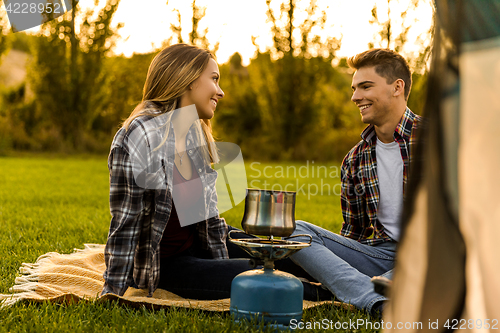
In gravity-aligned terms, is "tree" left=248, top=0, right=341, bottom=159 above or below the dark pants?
above

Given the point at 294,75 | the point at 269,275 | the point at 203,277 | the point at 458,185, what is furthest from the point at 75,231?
the point at 294,75

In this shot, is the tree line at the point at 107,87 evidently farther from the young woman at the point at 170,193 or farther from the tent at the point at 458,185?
the tent at the point at 458,185

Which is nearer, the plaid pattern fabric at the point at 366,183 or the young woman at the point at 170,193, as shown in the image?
the young woman at the point at 170,193

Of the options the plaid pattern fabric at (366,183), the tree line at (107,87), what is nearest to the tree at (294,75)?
the tree line at (107,87)

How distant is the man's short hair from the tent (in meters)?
2.46

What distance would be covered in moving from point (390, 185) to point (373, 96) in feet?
2.11

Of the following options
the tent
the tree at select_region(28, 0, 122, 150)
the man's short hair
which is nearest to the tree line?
the tree at select_region(28, 0, 122, 150)

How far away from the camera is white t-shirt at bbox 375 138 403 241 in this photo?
10.00 feet

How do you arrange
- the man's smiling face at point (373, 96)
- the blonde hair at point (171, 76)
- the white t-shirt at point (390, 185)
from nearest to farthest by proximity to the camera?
1. the blonde hair at point (171, 76)
2. the white t-shirt at point (390, 185)
3. the man's smiling face at point (373, 96)

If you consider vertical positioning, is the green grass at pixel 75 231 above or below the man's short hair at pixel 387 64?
below

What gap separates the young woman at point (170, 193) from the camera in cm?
246

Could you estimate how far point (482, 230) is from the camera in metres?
0.87

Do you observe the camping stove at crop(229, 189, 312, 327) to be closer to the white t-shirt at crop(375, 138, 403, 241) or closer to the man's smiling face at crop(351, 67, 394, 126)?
the white t-shirt at crop(375, 138, 403, 241)

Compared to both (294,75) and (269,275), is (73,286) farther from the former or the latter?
(294,75)
